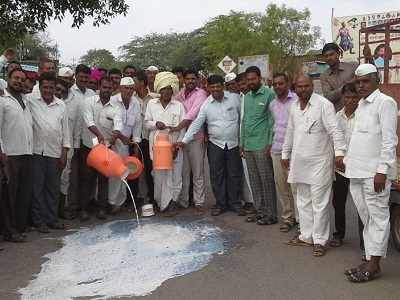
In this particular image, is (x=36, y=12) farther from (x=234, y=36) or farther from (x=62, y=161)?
(x=234, y=36)

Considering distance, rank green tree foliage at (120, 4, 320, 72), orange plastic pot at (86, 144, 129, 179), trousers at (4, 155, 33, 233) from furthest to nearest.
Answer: green tree foliage at (120, 4, 320, 72), orange plastic pot at (86, 144, 129, 179), trousers at (4, 155, 33, 233)

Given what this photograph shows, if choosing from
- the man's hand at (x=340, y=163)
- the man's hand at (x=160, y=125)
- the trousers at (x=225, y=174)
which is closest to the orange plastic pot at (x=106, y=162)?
the man's hand at (x=160, y=125)

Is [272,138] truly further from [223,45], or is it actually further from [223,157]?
[223,45]

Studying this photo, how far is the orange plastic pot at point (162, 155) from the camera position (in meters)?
6.82

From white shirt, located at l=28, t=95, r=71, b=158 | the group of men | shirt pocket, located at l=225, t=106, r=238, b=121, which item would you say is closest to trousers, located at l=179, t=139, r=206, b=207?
the group of men

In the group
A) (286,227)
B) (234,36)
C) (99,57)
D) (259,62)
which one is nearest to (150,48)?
(99,57)

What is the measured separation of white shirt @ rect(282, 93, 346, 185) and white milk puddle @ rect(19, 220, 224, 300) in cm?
118

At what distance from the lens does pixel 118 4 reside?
10.0 metres

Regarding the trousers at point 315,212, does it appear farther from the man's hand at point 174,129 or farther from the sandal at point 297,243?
the man's hand at point 174,129

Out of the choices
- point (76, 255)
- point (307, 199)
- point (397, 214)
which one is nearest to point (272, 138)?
point (307, 199)

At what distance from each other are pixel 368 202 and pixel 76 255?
2.87m

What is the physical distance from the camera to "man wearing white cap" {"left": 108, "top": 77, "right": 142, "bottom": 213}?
689 cm

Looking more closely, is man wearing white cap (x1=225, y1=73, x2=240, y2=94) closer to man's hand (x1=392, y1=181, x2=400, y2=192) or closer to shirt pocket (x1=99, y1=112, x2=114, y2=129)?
shirt pocket (x1=99, y1=112, x2=114, y2=129)

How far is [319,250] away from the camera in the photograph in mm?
5133
